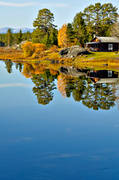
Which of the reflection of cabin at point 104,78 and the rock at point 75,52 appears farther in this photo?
the rock at point 75,52

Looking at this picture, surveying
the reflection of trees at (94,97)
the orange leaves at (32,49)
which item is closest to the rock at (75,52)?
the orange leaves at (32,49)

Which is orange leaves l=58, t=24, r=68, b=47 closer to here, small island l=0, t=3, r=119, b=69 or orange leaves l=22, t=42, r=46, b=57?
small island l=0, t=3, r=119, b=69

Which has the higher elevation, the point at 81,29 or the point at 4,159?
the point at 81,29

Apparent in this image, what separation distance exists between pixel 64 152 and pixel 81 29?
78.4 metres

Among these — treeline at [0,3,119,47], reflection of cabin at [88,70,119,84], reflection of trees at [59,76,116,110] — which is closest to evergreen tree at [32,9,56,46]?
treeline at [0,3,119,47]

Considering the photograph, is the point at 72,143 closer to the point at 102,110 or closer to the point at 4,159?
the point at 4,159

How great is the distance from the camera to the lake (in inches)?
411

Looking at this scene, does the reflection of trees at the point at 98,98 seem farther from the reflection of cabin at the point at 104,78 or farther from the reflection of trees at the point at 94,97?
the reflection of cabin at the point at 104,78

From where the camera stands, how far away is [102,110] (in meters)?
20.3

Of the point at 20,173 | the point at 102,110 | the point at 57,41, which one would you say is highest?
the point at 57,41

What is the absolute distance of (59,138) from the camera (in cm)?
1410

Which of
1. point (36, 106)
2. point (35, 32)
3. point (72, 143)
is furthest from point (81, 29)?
point (72, 143)

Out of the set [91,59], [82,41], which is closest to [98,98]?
[91,59]

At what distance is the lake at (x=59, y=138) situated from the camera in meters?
10.4
